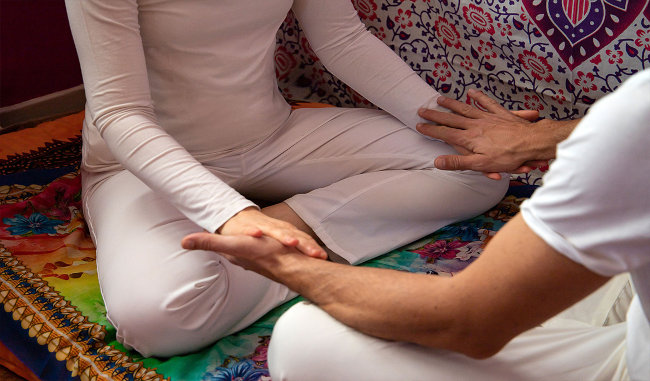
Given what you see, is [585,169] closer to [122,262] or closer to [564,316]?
[564,316]

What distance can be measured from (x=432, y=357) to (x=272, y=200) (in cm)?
80

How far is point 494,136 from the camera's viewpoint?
1477mm

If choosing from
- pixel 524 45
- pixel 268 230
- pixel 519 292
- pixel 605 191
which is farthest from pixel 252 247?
pixel 524 45

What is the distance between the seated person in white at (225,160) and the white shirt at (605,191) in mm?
435

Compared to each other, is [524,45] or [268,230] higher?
[524,45]

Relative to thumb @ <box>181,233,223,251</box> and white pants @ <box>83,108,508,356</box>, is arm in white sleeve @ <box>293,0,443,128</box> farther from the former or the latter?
thumb @ <box>181,233,223,251</box>

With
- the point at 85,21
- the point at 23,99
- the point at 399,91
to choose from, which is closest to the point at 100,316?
the point at 85,21

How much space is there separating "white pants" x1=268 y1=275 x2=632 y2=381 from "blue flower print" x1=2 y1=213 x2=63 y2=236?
2.91ft

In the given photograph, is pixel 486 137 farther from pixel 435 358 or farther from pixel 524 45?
pixel 435 358

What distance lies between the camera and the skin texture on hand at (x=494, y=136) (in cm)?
144

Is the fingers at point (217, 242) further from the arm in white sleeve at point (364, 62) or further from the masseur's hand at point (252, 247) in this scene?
the arm in white sleeve at point (364, 62)

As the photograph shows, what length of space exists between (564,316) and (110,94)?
0.87m

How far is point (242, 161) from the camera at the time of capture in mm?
1518

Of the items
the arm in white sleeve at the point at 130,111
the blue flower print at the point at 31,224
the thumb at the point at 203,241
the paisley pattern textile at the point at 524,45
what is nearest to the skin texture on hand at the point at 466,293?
the thumb at the point at 203,241
